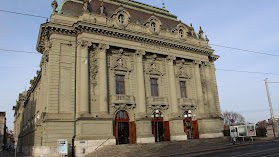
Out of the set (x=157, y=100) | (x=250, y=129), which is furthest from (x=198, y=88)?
(x=250, y=129)

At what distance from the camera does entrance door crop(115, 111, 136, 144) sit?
89.4 ft

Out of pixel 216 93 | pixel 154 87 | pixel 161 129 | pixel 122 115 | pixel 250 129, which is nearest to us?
pixel 122 115

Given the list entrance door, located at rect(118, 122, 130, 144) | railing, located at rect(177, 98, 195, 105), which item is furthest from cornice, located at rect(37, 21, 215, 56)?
entrance door, located at rect(118, 122, 130, 144)

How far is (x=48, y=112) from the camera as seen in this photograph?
2402 cm

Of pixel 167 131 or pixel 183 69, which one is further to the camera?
pixel 183 69

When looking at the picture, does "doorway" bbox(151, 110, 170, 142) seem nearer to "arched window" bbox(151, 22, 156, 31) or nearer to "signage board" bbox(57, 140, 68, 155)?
"signage board" bbox(57, 140, 68, 155)

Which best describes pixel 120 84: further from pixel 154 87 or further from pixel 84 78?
pixel 154 87

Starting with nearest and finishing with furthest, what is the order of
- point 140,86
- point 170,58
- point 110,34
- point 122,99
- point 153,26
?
point 122,99
point 110,34
point 140,86
point 170,58
point 153,26

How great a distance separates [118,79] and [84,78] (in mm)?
4748

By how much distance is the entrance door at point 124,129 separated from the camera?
27259mm

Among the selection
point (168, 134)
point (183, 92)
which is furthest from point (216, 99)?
point (168, 134)

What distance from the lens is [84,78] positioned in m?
25.6

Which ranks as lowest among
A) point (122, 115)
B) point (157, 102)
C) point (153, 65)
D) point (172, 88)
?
point (122, 115)

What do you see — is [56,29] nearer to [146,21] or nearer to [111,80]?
[111,80]
